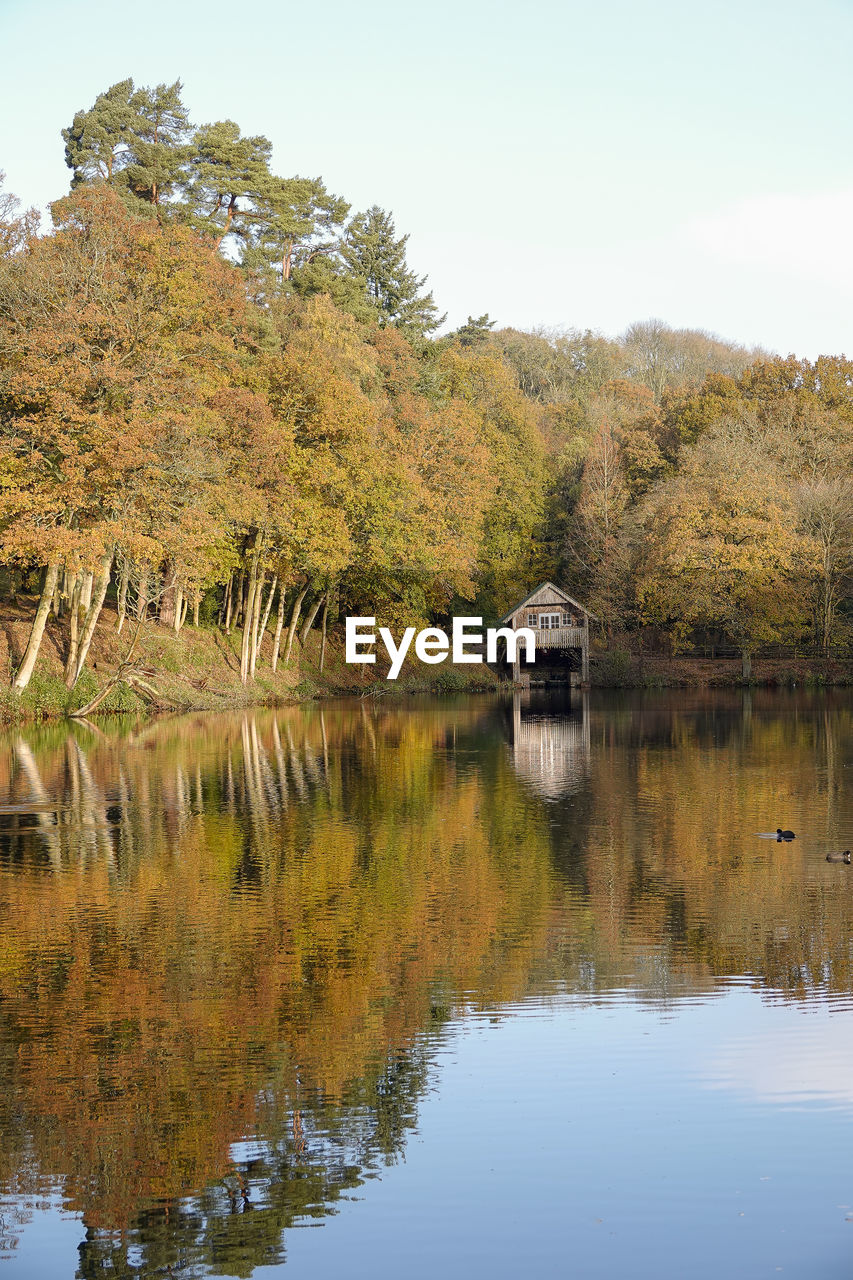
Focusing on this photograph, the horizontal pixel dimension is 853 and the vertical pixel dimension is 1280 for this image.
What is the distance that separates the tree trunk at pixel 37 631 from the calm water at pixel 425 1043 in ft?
50.3

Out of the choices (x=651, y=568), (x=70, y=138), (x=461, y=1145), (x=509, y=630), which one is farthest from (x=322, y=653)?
(x=461, y=1145)

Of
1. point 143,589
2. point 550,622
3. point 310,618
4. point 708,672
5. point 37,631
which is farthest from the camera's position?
point 708,672

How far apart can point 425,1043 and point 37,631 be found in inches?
1096

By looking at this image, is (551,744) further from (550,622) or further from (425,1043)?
(550,622)

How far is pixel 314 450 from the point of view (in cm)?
4816

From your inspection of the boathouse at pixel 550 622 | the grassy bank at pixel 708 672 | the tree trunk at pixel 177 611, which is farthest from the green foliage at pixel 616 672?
the tree trunk at pixel 177 611

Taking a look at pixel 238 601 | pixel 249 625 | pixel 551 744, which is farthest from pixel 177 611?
pixel 551 744

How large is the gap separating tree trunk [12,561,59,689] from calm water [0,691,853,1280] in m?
15.3

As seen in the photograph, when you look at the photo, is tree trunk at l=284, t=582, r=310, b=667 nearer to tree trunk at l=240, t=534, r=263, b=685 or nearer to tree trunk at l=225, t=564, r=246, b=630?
tree trunk at l=225, t=564, r=246, b=630

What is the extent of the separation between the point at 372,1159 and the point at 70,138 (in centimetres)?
5939

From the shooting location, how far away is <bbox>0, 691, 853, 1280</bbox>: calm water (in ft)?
20.6

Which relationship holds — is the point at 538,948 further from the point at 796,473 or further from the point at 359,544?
the point at 796,473

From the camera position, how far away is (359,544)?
5162 cm

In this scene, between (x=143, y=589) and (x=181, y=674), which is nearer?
(x=143, y=589)
